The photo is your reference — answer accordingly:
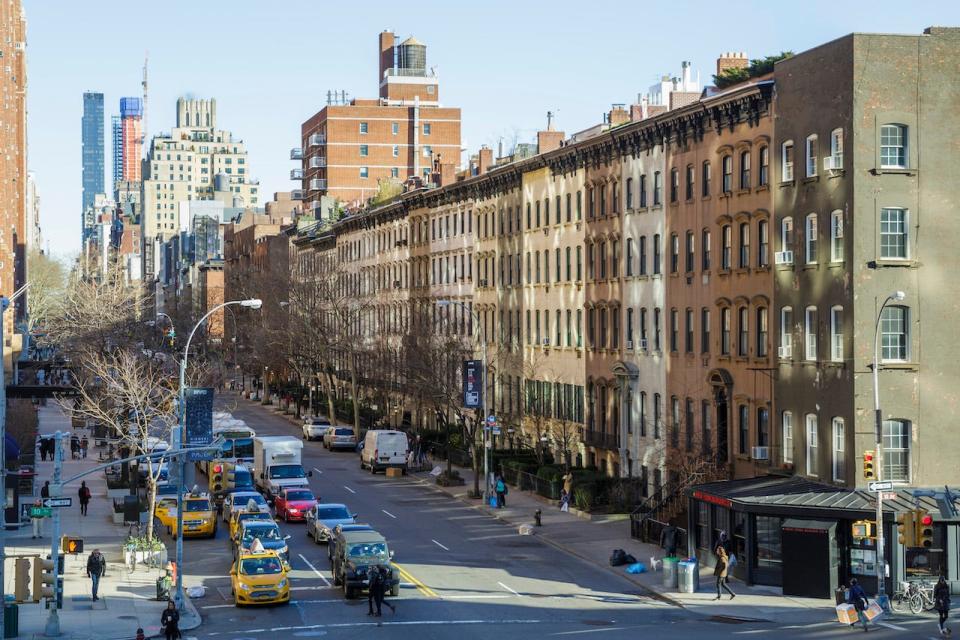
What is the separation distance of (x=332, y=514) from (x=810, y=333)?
19470 millimetres

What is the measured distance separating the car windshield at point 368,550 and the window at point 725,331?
1955 cm

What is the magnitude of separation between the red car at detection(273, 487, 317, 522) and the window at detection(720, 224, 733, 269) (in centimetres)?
2071

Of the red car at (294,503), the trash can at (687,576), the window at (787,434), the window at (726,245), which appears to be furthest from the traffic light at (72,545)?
the window at (726,245)

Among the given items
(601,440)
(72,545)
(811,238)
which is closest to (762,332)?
(811,238)

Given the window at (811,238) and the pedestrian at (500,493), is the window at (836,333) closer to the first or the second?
the window at (811,238)

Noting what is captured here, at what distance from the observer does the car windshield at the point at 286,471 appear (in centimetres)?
6719

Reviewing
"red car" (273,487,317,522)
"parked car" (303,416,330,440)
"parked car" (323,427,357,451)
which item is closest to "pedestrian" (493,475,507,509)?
"red car" (273,487,317,522)

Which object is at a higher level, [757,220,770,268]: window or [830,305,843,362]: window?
[757,220,770,268]: window

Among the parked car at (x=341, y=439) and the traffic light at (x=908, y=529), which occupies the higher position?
the traffic light at (x=908, y=529)

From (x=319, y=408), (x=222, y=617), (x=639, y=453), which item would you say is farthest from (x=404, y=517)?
(x=319, y=408)

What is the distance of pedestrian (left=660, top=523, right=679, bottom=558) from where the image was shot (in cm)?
4841

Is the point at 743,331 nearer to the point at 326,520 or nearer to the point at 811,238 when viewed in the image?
the point at 811,238

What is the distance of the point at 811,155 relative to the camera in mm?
49281

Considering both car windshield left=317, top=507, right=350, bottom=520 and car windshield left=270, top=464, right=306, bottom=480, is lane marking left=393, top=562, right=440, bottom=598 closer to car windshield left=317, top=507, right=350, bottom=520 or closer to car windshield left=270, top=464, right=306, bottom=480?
car windshield left=317, top=507, right=350, bottom=520
